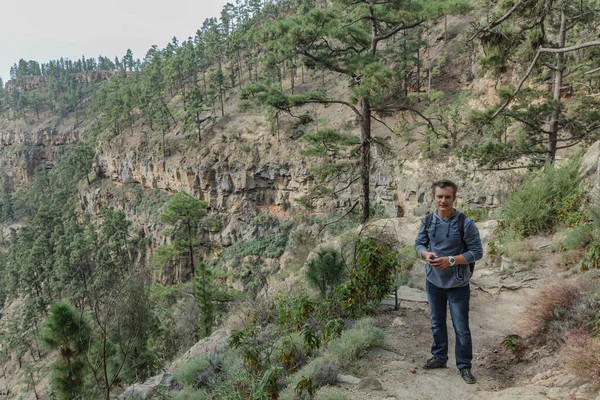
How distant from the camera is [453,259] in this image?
9.75ft

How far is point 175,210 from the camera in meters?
17.1

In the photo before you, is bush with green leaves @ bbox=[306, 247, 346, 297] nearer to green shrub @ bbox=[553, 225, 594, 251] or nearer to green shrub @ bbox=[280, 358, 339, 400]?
green shrub @ bbox=[280, 358, 339, 400]

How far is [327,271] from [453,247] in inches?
95.9

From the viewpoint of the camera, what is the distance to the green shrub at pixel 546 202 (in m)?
6.34

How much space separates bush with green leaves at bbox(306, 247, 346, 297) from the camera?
5.23m

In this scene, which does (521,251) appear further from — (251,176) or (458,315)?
(251,176)

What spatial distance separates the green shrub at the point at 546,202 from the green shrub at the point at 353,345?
14.3 ft

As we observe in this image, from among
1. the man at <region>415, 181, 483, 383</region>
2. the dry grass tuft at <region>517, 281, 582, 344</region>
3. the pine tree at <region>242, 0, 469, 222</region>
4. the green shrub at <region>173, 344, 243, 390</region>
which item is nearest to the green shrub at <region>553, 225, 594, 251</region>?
the dry grass tuft at <region>517, 281, 582, 344</region>

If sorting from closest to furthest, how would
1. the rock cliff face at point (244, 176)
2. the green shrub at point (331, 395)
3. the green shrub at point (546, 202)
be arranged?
the green shrub at point (331, 395), the green shrub at point (546, 202), the rock cliff face at point (244, 176)

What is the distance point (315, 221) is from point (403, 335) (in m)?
22.1

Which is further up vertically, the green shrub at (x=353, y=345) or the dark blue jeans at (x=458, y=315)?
the dark blue jeans at (x=458, y=315)

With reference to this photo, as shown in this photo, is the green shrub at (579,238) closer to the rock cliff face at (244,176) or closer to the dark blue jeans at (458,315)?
the dark blue jeans at (458,315)

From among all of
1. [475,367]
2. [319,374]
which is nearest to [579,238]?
[475,367]

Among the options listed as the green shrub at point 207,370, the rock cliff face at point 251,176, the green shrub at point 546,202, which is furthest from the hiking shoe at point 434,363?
the rock cliff face at point 251,176
